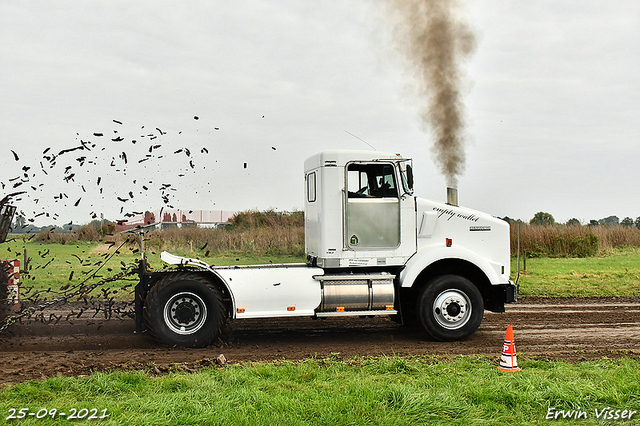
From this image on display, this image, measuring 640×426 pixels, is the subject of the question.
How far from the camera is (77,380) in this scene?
6.71 m

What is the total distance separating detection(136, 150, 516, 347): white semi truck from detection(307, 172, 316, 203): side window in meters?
0.02

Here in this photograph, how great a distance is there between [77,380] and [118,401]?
106 cm

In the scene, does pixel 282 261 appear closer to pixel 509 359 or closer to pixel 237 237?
pixel 237 237

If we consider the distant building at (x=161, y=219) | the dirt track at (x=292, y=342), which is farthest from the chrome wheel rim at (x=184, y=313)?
the distant building at (x=161, y=219)

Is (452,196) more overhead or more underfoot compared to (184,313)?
more overhead

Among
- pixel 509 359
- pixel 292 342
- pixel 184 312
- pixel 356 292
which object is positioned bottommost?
pixel 292 342

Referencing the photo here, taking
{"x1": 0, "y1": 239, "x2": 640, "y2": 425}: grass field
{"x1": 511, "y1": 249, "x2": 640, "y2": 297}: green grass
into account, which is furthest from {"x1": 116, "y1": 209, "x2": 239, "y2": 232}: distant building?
{"x1": 511, "y1": 249, "x2": 640, "y2": 297}: green grass

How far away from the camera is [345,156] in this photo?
1001cm

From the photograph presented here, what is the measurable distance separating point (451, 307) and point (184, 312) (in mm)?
4584

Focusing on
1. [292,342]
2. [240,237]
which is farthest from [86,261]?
[292,342]

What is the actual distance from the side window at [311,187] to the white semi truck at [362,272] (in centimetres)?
2

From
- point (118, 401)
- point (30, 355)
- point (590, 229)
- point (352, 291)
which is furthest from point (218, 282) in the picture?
point (590, 229)

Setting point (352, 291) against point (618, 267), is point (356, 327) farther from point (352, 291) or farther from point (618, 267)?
point (618, 267)

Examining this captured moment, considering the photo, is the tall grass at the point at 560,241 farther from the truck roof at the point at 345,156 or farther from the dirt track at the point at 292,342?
the truck roof at the point at 345,156
